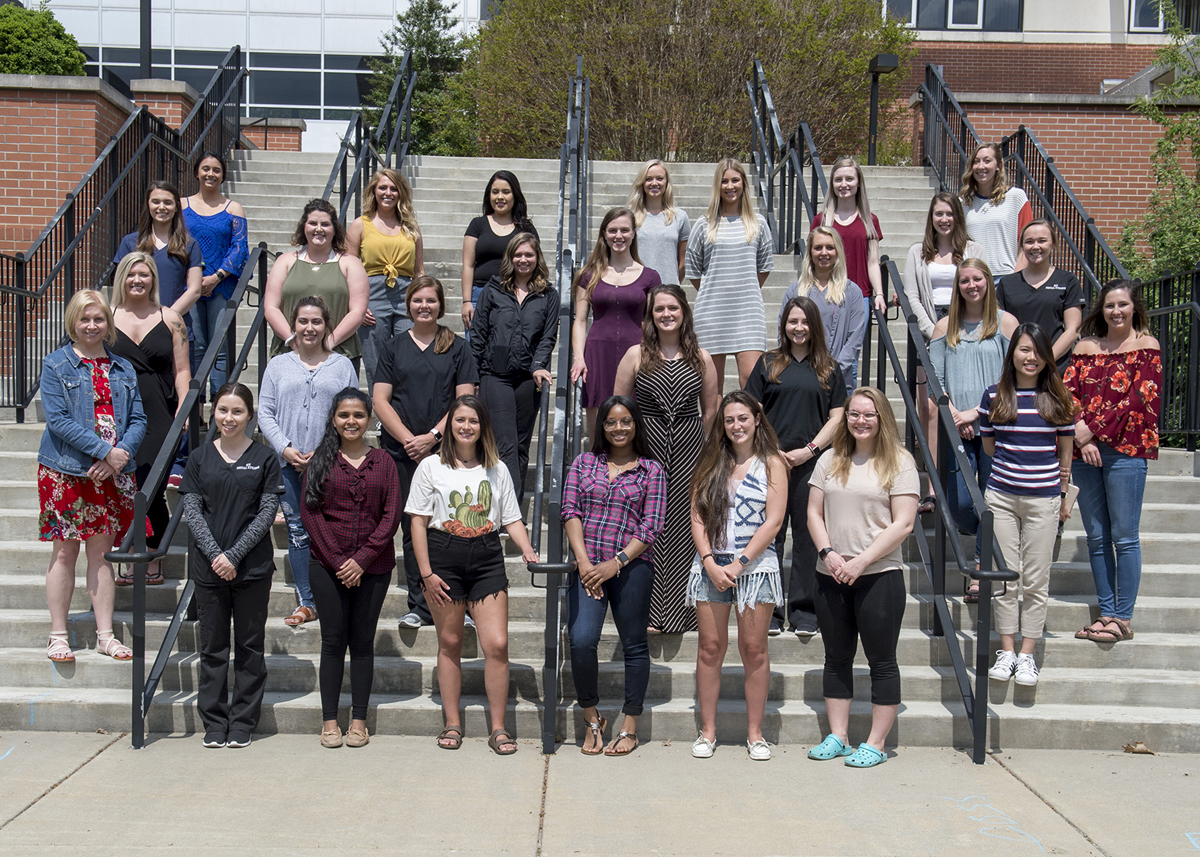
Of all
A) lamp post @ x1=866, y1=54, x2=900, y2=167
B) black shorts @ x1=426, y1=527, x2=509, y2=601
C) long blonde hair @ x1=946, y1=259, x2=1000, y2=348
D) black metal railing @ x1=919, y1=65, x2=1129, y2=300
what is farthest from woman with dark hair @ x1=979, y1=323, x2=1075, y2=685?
lamp post @ x1=866, y1=54, x2=900, y2=167

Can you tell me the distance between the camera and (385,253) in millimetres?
6961

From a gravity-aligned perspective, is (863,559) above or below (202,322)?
below

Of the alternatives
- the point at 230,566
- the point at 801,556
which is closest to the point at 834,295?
the point at 801,556

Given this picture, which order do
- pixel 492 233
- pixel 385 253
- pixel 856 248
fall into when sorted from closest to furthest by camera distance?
1. pixel 385 253
2. pixel 492 233
3. pixel 856 248

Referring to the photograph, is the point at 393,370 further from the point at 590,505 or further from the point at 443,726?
the point at 443,726

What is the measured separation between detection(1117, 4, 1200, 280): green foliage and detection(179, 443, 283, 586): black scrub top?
30.1ft

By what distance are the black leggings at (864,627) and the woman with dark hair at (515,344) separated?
1.81m

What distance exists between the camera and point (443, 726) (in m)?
5.12

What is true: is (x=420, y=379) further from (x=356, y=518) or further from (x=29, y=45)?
(x=29, y=45)

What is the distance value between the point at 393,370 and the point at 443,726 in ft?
5.95

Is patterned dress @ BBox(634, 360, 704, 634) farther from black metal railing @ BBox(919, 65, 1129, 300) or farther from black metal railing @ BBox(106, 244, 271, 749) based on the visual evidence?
black metal railing @ BBox(919, 65, 1129, 300)

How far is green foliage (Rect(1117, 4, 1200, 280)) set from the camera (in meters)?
10.9

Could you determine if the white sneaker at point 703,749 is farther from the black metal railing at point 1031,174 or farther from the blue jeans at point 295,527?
the black metal railing at point 1031,174

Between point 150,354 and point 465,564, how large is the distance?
2.29 metres
